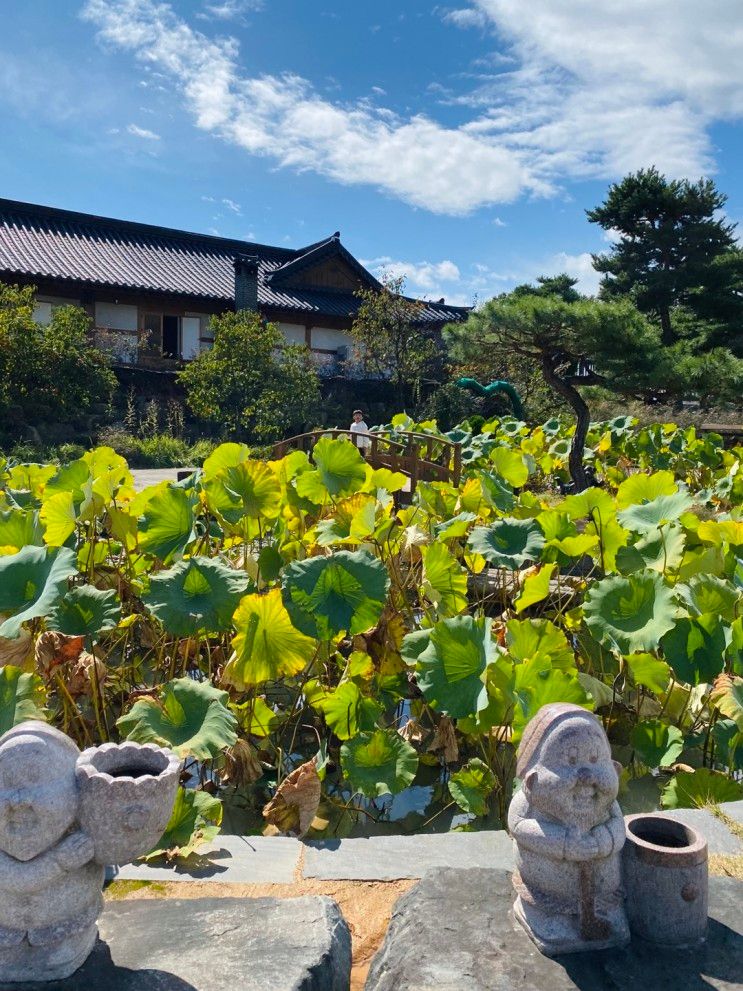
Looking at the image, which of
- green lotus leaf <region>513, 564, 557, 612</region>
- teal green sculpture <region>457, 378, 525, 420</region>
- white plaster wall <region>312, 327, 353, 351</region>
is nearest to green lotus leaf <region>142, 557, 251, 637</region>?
green lotus leaf <region>513, 564, 557, 612</region>

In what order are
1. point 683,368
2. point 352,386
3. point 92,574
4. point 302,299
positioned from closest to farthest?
point 92,574
point 683,368
point 352,386
point 302,299

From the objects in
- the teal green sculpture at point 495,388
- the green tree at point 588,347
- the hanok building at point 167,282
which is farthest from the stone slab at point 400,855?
the hanok building at point 167,282

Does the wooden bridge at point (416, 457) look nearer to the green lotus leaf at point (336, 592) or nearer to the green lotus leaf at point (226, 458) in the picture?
the green lotus leaf at point (226, 458)

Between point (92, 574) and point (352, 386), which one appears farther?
point (352, 386)

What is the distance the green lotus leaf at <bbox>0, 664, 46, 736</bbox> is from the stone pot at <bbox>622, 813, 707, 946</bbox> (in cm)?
135

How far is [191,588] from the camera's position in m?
2.33

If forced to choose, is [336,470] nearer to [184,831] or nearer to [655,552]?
[655,552]

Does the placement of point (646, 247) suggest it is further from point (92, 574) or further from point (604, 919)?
point (604, 919)

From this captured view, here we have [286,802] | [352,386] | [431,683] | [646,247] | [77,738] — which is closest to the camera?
[431,683]

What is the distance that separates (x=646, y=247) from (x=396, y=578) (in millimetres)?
14941

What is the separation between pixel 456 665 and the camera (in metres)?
2.04

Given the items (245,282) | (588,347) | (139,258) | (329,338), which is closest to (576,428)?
(588,347)

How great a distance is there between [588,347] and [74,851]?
7.43 m

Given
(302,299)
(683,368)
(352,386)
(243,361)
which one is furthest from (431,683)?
(302,299)
